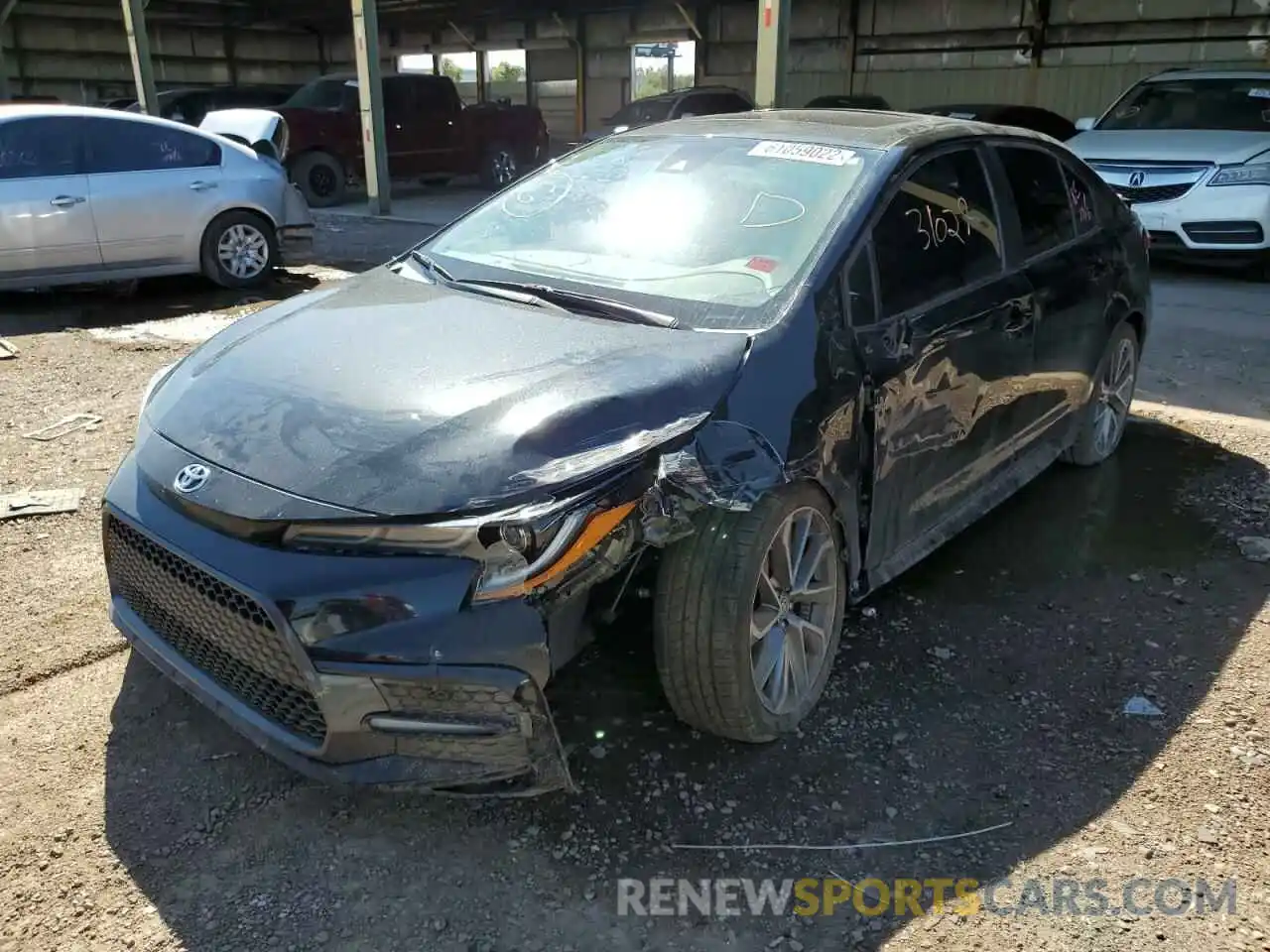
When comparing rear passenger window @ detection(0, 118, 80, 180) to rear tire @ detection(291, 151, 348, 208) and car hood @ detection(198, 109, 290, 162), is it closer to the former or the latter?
car hood @ detection(198, 109, 290, 162)

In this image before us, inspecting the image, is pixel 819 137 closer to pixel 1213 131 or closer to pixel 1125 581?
pixel 1125 581

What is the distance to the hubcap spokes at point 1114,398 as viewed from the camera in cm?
468

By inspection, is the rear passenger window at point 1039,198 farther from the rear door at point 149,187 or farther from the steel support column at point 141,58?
the steel support column at point 141,58

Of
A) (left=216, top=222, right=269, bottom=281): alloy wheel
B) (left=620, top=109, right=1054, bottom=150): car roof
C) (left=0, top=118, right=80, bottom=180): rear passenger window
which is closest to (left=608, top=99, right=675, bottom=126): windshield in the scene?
(left=216, top=222, right=269, bottom=281): alloy wheel

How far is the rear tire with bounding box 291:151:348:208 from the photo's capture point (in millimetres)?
15266

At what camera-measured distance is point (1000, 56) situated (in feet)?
58.6

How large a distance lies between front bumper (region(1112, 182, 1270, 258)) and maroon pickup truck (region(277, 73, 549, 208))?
11.3m

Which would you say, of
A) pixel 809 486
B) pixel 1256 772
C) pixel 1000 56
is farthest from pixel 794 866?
pixel 1000 56

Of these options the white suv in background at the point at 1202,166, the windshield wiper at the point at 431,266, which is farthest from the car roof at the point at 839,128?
the white suv in background at the point at 1202,166

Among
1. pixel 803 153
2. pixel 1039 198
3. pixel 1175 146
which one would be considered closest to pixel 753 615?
pixel 803 153

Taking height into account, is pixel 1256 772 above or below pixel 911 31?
below

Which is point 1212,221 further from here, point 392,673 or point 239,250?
point 392,673

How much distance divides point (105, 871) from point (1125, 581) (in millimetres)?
3377

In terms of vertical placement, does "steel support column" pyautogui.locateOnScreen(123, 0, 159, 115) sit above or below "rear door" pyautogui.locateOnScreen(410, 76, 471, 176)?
above
